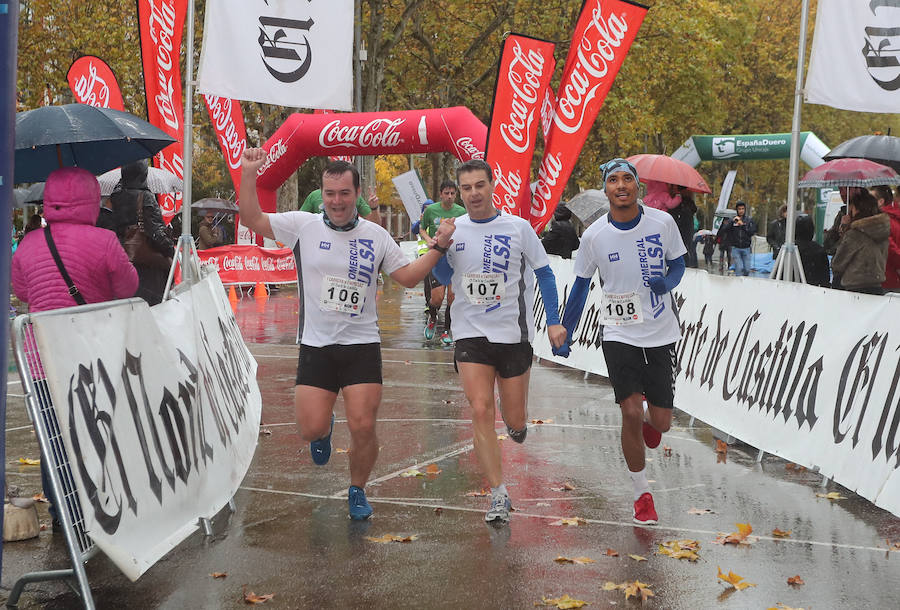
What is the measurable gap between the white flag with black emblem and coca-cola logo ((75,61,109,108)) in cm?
1082

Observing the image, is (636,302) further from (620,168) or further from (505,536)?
→ (505,536)

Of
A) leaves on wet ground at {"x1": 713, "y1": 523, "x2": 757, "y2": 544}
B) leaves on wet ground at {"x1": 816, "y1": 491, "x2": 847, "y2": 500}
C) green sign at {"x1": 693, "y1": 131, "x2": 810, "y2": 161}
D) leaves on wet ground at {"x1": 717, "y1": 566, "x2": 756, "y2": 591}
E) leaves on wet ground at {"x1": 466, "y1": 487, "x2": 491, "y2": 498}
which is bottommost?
leaves on wet ground at {"x1": 466, "y1": 487, "x2": 491, "y2": 498}

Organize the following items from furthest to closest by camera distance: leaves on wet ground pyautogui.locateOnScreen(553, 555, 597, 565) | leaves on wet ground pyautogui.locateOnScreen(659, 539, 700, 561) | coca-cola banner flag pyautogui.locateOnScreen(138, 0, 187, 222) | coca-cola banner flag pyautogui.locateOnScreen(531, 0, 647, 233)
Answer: coca-cola banner flag pyautogui.locateOnScreen(531, 0, 647, 233)
coca-cola banner flag pyautogui.locateOnScreen(138, 0, 187, 222)
leaves on wet ground pyautogui.locateOnScreen(659, 539, 700, 561)
leaves on wet ground pyautogui.locateOnScreen(553, 555, 597, 565)

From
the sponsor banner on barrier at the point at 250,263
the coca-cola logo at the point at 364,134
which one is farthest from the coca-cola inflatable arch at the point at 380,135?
the sponsor banner on barrier at the point at 250,263

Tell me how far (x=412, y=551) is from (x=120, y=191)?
3.81 m

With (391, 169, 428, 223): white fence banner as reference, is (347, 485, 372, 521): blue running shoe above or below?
below

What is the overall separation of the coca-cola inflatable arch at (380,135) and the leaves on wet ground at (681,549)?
14684 millimetres

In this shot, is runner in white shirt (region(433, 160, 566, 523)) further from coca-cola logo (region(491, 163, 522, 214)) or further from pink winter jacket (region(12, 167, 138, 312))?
coca-cola logo (region(491, 163, 522, 214))

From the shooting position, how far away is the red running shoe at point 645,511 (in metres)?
6.52

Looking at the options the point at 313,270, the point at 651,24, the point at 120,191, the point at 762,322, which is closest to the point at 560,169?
the point at 762,322

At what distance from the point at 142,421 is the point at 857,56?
25.1 feet

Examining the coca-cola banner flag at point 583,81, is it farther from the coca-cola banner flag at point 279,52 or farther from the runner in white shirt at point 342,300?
the runner in white shirt at point 342,300

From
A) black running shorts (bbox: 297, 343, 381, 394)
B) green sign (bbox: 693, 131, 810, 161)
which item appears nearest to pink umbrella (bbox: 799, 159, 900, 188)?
black running shorts (bbox: 297, 343, 381, 394)

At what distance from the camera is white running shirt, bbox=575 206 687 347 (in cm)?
680
